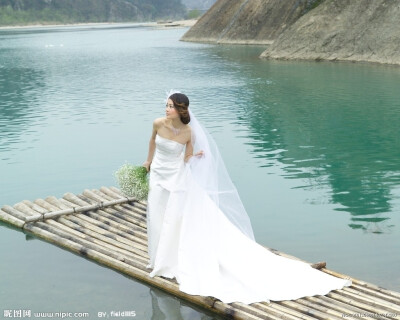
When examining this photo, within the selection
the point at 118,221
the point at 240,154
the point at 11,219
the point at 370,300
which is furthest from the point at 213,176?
the point at 240,154

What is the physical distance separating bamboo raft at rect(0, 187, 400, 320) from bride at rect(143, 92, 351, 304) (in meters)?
0.26

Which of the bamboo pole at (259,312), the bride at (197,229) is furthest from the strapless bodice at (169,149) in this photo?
the bamboo pole at (259,312)

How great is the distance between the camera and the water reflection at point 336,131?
1562 centimetres

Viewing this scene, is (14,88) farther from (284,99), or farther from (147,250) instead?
(147,250)

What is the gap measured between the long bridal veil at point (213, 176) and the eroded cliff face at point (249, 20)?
5773cm

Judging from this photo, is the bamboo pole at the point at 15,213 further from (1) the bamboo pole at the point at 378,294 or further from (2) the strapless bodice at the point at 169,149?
(1) the bamboo pole at the point at 378,294

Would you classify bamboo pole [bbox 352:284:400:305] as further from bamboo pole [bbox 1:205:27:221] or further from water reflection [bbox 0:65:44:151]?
water reflection [bbox 0:65:44:151]

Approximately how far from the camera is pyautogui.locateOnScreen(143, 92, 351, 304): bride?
29.8 ft

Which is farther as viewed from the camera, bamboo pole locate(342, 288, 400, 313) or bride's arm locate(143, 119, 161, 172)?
bride's arm locate(143, 119, 161, 172)

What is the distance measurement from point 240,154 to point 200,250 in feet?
36.1

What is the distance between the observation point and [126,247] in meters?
10.7

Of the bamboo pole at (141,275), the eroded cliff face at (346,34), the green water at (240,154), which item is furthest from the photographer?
the eroded cliff face at (346,34)

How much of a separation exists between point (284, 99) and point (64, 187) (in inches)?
640

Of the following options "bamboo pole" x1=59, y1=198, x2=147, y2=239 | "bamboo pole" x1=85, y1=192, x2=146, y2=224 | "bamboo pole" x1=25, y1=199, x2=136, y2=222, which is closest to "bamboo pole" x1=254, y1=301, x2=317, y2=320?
"bamboo pole" x1=59, y1=198, x2=147, y2=239
